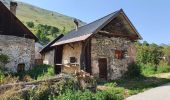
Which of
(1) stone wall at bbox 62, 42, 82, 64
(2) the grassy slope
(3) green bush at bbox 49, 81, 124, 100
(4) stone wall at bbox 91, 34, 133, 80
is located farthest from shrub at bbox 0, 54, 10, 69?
(2) the grassy slope

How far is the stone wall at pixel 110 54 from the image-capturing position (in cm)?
2131

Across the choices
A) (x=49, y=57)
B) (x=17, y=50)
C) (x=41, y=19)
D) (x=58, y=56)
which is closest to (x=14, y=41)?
(x=17, y=50)

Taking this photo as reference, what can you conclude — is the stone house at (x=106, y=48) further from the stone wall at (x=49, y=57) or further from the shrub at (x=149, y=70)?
the stone wall at (x=49, y=57)

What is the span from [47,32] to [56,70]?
51.5 meters

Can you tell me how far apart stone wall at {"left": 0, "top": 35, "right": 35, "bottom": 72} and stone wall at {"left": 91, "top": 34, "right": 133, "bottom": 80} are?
902cm

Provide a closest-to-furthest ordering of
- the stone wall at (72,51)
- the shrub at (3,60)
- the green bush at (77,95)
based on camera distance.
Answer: the green bush at (77,95)
the stone wall at (72,51)
the shrub at (3,60)

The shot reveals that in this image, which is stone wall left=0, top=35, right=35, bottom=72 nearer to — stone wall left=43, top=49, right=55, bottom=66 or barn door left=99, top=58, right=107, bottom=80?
stone wall left=43, top=49, right=55, bottom=66

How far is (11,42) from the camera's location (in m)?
26.2

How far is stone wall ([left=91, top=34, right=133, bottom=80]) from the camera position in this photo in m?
21.3

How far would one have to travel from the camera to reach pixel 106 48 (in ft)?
72.6

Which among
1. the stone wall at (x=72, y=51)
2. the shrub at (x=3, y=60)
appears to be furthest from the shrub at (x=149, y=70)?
the shrub at (x=3, y=60)

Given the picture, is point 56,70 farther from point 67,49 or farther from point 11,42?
point 11,42

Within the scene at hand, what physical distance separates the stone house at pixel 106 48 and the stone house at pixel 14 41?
192 inches

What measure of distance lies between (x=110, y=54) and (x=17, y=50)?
979 centimetres
